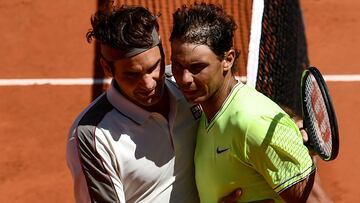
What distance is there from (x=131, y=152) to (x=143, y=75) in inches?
17.5

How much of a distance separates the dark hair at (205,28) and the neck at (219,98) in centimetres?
15

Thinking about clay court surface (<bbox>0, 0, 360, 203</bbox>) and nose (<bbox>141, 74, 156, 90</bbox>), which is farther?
clay court surface (<bbox>0, 0, 360, 203</bbox>)

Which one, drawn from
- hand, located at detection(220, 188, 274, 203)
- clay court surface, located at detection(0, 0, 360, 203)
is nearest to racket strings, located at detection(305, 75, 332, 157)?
hand, located at detection(220, 188, 274, 203)

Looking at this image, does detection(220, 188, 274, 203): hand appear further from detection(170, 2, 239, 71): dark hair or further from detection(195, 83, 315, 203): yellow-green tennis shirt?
detection(170, 2, 239, 71): dark hair

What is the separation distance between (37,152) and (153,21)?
14.5ft

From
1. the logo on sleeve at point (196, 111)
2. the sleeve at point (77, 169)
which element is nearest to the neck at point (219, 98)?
the logo on sleeve at point (196, 111)

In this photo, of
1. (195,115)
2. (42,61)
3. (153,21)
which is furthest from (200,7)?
(42,61)

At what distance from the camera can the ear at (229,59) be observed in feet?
12.7

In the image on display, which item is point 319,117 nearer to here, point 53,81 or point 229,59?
point 229,59

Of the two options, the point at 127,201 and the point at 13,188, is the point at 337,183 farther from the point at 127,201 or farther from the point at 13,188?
the point at 127,201

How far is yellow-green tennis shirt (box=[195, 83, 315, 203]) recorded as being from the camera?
361 cm

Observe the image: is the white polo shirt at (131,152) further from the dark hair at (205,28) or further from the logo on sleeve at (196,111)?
the dark hair at (205,28)

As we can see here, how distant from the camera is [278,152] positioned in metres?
3.61

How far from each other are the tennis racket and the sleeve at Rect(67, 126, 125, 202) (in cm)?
108
